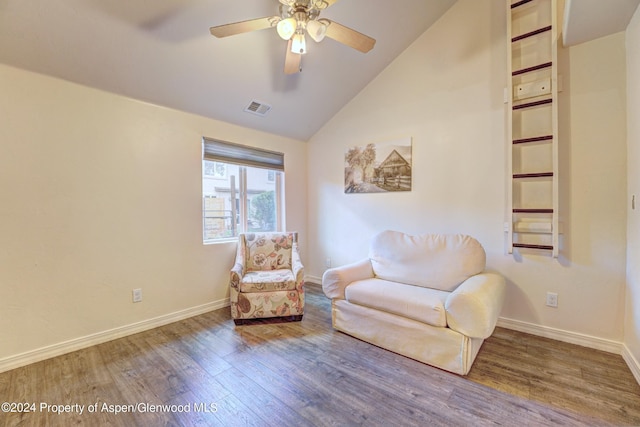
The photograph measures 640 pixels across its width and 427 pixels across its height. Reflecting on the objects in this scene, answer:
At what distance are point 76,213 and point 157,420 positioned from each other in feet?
5.84

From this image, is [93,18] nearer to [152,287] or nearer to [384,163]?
[152,287]

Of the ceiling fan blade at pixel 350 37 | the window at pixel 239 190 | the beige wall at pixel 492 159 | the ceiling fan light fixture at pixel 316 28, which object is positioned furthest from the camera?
the window at pixel 239 190

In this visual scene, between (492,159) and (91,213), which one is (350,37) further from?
(91,213)

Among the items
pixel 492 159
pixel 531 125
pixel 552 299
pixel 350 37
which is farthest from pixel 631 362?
pixel 350 37

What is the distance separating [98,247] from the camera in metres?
2.30

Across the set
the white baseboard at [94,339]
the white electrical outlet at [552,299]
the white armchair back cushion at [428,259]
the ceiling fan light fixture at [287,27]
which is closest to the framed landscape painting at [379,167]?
the white armchair back cushion at [428,259]

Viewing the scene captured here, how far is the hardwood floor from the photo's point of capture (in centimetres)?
146

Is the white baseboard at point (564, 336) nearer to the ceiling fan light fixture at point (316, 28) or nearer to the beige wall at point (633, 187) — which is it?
the beige wall at point (633, 187)

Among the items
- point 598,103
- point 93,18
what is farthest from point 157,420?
point 598,103

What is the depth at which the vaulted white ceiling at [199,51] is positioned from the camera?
1.85 m

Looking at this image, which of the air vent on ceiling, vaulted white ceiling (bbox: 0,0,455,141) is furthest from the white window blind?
the air vent on ceiling

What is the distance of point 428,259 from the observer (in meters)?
2.41

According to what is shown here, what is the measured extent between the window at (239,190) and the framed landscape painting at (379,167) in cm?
102

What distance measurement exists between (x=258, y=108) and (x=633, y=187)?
3.37 metres
